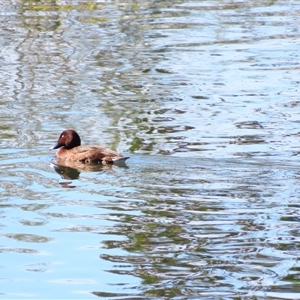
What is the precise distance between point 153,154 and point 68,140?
1.01m

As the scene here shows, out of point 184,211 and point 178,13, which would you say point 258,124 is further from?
point 178,13

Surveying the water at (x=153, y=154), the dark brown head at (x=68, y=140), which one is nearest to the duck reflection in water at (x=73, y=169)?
the water at (x=153, y=154)

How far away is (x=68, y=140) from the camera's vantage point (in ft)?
37.1

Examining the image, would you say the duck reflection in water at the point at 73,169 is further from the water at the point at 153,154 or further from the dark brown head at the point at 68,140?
the dark brown head at the point at 68,140

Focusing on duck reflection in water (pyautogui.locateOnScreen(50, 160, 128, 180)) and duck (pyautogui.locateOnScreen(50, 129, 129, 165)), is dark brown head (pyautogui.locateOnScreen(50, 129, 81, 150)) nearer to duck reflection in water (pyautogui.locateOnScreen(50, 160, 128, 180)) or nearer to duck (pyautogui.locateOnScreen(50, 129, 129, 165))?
duck (pyautogui.locateOnScreen(50, 129, 129, 165))

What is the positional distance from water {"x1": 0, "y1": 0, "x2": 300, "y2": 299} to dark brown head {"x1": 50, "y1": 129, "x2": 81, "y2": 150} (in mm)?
215

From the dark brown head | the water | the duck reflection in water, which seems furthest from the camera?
the dark brown head

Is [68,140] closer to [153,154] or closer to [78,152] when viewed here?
[78,152]

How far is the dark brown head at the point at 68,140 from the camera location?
1126 cm

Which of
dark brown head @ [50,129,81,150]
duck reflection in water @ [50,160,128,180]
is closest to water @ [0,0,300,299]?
duck reflection in water @ [50,160,128,180]

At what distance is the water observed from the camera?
727 centimetres

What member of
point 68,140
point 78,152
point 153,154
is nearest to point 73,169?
point 78,152

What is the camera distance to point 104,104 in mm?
13602

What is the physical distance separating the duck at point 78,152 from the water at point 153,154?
0.42 feet
